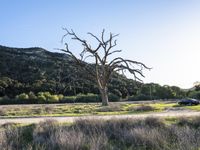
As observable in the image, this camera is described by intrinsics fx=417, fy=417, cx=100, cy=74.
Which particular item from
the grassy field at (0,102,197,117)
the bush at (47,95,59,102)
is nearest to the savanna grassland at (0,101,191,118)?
the grassy field at (0,102,197,117)

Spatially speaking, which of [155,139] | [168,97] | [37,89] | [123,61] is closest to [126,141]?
[155,139]

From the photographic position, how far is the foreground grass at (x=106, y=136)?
15.8m

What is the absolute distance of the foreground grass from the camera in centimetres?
1578

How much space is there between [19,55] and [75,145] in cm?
9141

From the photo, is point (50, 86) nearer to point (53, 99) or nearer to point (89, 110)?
point (53, 99)

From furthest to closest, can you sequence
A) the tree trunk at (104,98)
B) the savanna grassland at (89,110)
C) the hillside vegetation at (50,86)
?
the hillside vegetation at (50,86), the tree trunk at (104,98), the savanna grassland at (89,110)

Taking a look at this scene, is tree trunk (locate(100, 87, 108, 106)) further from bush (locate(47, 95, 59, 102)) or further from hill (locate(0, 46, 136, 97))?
hill (locate(0, 46, 136, 97))

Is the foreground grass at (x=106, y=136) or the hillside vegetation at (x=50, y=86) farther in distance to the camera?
the hillside vegetation at (x=50, y=86)

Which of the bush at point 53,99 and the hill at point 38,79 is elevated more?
the hill at point 38,79

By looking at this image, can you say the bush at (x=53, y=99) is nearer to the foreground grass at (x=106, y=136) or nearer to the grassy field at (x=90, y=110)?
the grassy field at (x=90, y=110)

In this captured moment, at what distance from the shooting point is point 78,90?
84750mm

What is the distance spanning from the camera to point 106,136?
59.6 feet

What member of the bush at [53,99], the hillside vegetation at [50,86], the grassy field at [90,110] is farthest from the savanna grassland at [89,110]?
the bush at [53,99]

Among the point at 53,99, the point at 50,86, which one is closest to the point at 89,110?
the point at 53,99
